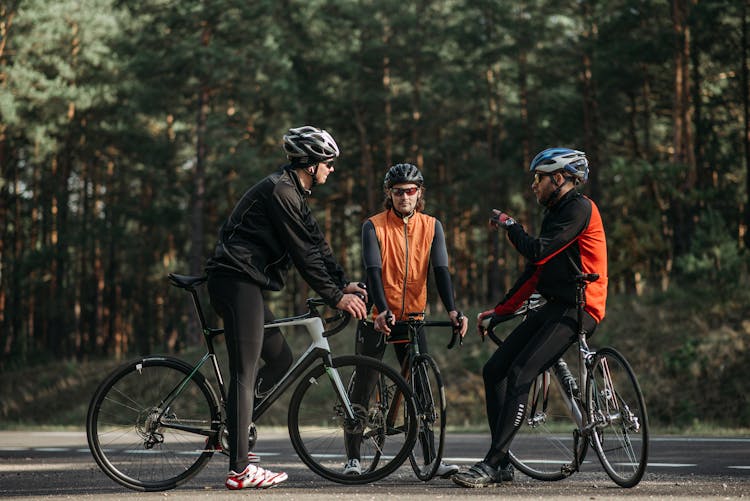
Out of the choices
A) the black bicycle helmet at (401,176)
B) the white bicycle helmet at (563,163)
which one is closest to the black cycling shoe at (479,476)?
the white bicycle helmet at (563,163)

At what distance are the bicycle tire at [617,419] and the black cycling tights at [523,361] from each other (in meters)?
0.31

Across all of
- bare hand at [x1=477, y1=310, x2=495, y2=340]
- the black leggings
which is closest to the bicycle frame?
the black leggings

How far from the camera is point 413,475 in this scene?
7773 millimetres

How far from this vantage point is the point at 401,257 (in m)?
7.62

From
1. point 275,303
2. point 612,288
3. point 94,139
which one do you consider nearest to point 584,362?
point 612,288

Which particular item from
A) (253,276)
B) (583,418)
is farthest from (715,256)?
(253,276)

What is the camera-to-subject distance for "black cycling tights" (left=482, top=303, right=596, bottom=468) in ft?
22.4

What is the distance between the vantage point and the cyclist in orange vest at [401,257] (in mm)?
7559

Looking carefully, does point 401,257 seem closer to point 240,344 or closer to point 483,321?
point 483,321

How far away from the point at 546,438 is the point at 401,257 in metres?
1.66

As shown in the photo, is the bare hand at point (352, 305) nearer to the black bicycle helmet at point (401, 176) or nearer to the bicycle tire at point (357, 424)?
the bicycle tire at point (357, 424)

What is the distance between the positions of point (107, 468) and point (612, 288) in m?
23.5

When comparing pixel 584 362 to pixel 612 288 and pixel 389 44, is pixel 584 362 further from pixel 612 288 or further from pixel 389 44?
pixel 389 44

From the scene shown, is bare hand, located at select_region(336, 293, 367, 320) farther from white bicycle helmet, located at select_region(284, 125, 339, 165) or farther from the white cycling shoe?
the white cycling shoe
